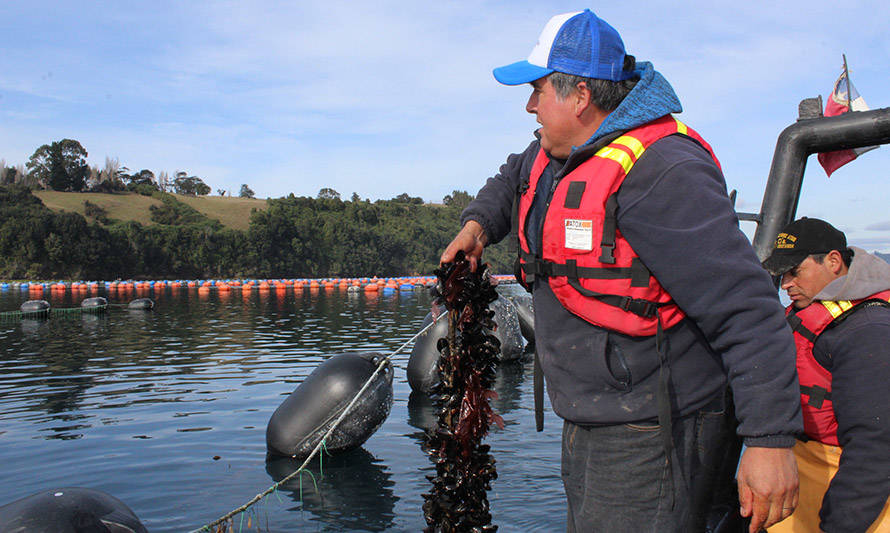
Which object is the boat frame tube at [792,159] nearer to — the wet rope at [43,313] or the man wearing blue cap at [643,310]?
the man wearing blue cap at [643,310]

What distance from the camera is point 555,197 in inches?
108

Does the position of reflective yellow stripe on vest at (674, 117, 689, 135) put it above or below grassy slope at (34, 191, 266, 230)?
below

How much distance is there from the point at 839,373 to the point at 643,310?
1.71 meters

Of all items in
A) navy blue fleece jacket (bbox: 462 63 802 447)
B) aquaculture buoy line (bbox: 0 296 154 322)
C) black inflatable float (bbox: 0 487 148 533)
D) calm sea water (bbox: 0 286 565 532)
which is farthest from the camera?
aquaculture buoy line (bbox: 0 296 154 322)

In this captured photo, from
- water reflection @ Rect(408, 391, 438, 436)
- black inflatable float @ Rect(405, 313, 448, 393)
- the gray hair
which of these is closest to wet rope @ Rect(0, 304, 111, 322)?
black inflatable float @ Rect(405, 313, 448, 393)

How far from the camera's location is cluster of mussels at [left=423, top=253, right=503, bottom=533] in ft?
11.3

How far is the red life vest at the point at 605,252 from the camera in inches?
98.7

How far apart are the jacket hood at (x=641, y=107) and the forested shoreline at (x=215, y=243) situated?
306 feet

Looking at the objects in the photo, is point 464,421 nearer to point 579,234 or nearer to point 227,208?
point 579,234

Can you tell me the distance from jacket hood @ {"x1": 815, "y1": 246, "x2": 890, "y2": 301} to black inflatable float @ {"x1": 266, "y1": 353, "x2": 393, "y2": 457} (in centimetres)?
592

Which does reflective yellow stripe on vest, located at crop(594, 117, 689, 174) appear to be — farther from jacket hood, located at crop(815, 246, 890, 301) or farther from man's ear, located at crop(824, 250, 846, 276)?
man's ear, located at crop(824, 250, 846, 276)

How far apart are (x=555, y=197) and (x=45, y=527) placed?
150 inches

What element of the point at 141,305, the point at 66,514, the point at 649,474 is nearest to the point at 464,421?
the point at 649,474

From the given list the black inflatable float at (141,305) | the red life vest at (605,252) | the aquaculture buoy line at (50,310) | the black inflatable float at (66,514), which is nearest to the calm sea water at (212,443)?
the black inflatable float at (66,514)
